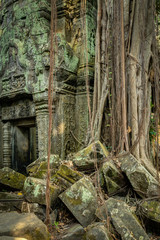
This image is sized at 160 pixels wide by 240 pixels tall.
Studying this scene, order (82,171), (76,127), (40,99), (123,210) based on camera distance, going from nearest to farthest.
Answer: (123,210)
(82,171)
(40,99)
(76,127)

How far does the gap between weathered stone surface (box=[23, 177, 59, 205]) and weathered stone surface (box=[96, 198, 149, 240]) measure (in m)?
0.58

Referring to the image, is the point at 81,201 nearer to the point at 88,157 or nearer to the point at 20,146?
the point at 88,157

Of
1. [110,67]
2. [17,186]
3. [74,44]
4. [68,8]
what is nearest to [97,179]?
[17,186]

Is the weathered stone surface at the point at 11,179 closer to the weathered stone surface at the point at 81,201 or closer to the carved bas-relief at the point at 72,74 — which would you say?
the weathered stone surface at the point at 81,201

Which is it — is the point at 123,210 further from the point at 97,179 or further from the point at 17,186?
the point at 17,186

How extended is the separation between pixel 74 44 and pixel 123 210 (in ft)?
13.0

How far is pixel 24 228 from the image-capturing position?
5.83 feet

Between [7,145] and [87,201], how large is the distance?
12.0ft

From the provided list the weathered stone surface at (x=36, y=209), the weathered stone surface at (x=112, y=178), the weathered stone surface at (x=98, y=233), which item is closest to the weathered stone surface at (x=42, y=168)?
the weathered stone surface at (x=36, y=209)

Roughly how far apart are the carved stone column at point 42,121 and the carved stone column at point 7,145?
122 centimetres

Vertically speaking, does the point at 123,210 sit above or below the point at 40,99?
below

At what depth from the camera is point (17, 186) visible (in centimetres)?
314

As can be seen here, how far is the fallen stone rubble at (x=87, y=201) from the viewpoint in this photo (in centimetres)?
203

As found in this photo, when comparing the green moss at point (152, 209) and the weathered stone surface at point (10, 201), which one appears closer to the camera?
the green moss at point (152, 209)
